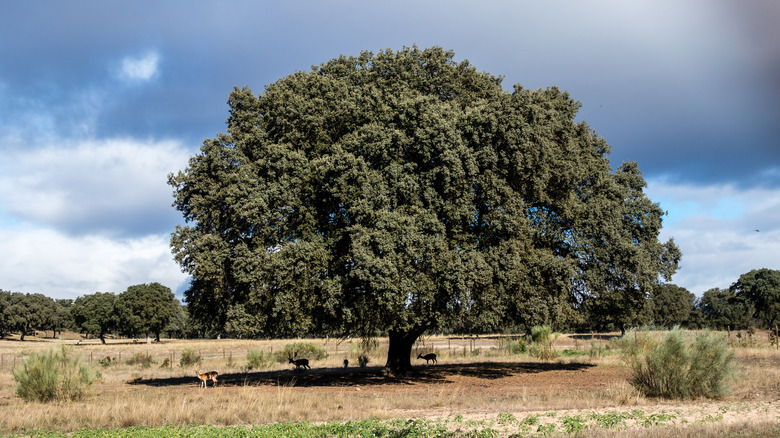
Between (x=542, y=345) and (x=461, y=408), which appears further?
(x=542, y=345)

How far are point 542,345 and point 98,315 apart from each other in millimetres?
79175

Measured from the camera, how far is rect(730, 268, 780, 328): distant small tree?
259 ft

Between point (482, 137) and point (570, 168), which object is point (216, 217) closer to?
point (482, 137)

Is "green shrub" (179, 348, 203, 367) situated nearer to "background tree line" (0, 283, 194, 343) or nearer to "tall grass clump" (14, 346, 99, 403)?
"tall grass clump" (14, 346, 99, 403)

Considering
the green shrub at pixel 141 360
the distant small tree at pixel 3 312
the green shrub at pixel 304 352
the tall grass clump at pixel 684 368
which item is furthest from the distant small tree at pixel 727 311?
the distant small tree at pixel 3 312

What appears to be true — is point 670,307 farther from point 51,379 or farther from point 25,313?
point 25,313

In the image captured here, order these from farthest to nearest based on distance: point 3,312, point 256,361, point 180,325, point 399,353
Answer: point 180,325
point 3,312
point 256,361
point 399,353

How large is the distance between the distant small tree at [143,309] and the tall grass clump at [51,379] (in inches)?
2601

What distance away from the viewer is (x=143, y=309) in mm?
79375

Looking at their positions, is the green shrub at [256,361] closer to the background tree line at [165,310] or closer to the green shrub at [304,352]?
the green shrub at [304,352]

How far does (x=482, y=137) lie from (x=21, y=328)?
350 feet

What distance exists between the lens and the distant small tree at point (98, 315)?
85625 millimetres

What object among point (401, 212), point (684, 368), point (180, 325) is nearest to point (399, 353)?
point (401, 212)

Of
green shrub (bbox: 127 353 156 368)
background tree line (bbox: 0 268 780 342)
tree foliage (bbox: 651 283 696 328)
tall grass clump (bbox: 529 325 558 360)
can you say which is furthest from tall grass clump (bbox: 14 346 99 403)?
tree foliage (bbox: 651 283 696 328)
